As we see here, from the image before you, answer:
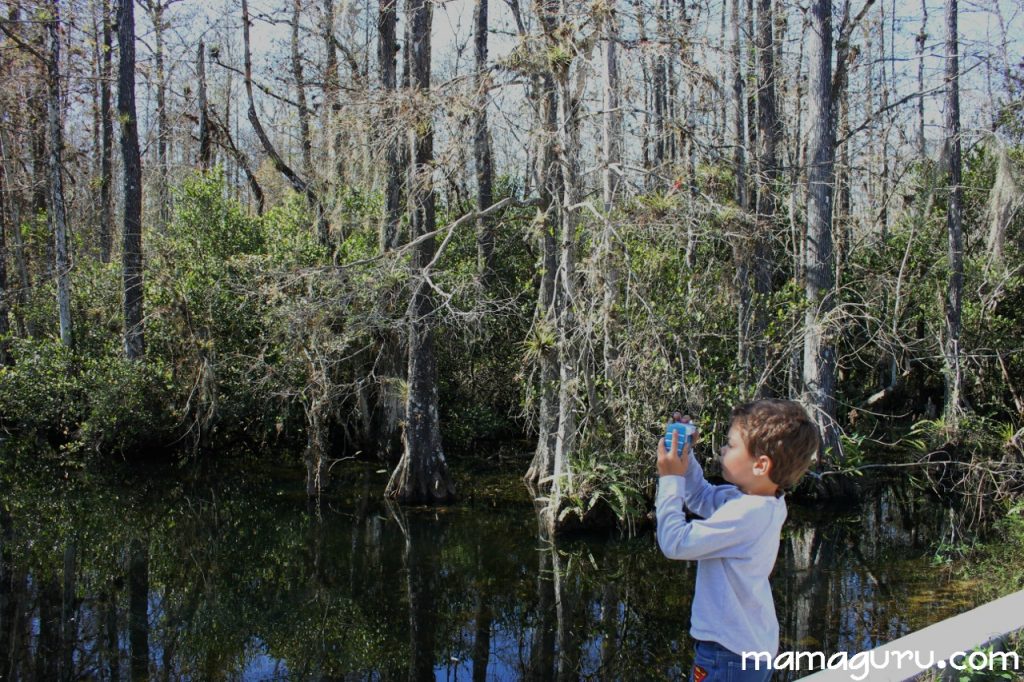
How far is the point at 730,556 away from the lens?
2529mm

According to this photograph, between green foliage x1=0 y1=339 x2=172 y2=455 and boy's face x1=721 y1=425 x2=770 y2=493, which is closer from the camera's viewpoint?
boy's face x1=721 y1=425 x2=770 y2=493

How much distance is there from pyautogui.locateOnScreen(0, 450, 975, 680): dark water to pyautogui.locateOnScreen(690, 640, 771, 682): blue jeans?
3.87m

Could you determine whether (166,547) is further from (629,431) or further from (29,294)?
(29,294)

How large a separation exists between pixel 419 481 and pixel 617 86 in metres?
5.53

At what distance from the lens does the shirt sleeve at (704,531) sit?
248cm

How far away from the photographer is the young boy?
8.19 ft

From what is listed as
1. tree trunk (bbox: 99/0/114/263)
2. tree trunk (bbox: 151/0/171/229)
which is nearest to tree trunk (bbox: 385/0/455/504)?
tree trunk (bbox: 151/0/171/229)

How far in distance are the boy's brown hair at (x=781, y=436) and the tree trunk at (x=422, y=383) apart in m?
8.26

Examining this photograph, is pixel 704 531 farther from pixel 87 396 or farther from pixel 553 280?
pixel 87 396

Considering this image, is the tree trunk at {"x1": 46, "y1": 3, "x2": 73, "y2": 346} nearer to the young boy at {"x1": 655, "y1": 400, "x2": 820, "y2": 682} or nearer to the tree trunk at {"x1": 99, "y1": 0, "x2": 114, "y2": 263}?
the tree trunk at {"x1": 99, "y1": 0, "x2": 114, "y2": 263}

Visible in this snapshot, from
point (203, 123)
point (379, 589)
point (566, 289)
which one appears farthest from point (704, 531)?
point (203, 123)

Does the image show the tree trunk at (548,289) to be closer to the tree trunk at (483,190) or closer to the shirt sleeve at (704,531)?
the tree trunk at (483,190)

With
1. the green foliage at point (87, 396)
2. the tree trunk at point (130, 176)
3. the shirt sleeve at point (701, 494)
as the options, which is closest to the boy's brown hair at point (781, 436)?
the shirt sleeve at point (701, 494)

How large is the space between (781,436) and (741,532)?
11.7 inches
